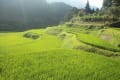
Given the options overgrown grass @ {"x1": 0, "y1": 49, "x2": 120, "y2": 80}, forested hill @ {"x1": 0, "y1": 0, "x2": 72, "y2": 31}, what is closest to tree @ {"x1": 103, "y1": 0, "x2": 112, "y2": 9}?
overgrown grass @ {"x1": 0, "y1": 49, "x2": 120, "y2": 80}

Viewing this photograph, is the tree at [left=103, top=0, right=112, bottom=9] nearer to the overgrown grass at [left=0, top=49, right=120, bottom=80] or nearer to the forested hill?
the overgrown grass at [left=0, top=49, right=120, bottom=80]

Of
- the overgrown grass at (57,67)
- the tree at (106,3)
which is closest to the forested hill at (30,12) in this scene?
the tree at (106,3)

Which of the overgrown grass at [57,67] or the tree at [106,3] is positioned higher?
the tree at [106,3]

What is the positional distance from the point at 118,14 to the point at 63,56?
31614 mm

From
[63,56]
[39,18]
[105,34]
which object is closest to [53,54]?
[63,56]

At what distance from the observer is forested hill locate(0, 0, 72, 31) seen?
344ft

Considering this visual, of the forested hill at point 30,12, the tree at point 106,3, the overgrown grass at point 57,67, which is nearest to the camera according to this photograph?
the overgrown grass at point 57,67

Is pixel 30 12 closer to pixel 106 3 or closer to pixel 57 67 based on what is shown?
pixel 106 3

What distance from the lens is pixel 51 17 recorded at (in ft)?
393

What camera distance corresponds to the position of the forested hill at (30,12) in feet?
344

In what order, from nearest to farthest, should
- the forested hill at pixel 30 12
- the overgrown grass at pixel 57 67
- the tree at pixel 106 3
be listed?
the overgrown grass at pixel 57 67 → the tree at pixel 106 3 → the forested hill at pixel 30 12

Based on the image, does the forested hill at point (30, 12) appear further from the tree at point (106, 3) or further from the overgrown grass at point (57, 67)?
the overgrown grass at point (57, 67)

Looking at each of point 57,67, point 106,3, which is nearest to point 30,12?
point 106,3

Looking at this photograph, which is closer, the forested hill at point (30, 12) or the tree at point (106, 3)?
the tree at point (106, 3)
